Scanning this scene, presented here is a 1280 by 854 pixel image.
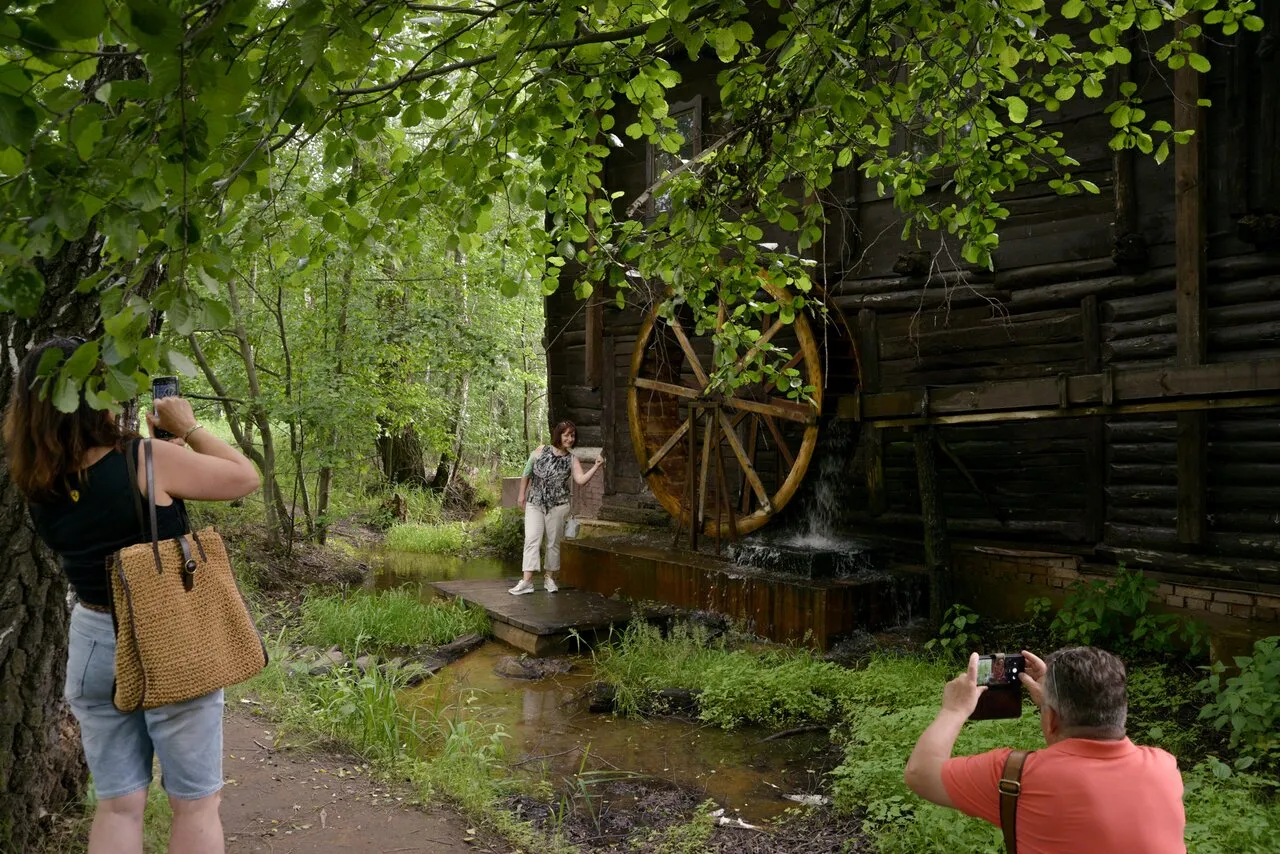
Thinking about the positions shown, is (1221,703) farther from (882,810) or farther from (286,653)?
(286,653)

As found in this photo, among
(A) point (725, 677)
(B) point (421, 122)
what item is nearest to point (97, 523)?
(B) point (421, 122)

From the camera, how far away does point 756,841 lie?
4.09 m

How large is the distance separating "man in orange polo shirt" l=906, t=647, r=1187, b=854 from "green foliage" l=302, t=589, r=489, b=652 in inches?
250

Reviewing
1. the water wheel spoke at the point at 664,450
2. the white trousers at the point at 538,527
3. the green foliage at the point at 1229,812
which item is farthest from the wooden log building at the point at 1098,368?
the white trousers at the point at 538,527

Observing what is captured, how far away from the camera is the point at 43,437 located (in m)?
2.17

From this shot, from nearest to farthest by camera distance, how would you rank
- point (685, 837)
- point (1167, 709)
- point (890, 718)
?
1. point (685, 837)
2. point (890, 718)
3. point (1167, 709)

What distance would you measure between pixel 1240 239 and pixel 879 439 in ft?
10.3

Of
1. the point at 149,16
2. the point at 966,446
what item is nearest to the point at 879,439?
the point at 966,446

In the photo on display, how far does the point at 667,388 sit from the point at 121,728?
781cm

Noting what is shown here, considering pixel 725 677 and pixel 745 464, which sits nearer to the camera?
pixel 725 677

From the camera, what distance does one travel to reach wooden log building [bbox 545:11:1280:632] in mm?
6012

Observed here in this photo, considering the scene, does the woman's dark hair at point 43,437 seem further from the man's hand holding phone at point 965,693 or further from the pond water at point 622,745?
the pond water at point 622,745

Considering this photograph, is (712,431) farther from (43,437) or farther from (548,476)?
(43,437)

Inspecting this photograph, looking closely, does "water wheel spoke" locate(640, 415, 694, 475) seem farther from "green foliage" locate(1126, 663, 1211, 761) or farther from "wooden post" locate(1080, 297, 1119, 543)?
"green foliage" locate(1126, 663, 1211, 761)
